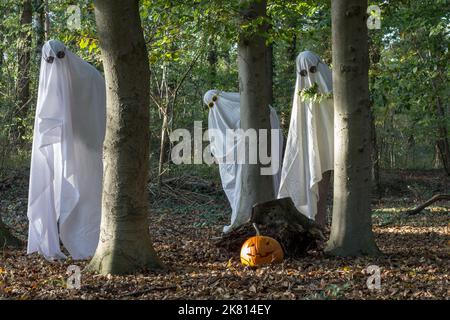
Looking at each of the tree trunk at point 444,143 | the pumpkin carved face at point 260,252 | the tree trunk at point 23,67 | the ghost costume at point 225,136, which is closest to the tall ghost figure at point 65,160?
the pumpkin carved face at point 260,252

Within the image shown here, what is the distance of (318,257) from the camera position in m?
6.59

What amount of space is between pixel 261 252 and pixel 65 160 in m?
2.49

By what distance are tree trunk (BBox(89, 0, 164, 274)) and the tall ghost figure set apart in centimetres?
145

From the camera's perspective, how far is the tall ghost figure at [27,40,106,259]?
7.00 m

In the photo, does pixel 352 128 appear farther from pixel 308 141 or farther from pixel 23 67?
pixel 23 67

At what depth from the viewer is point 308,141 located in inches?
345

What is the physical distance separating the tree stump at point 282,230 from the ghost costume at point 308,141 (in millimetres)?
1492

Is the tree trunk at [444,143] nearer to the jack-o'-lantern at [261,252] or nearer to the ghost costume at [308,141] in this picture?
the ghost costume at [308,141]

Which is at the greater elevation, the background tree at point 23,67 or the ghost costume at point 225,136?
the background tree at point 23,67

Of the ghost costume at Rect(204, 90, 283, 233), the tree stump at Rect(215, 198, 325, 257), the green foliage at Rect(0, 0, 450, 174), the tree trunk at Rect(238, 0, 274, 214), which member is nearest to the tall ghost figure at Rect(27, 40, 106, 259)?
the green foliage at Rect(0, 0, 450, 174)

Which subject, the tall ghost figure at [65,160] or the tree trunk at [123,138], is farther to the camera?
the tall ghost figure at [65,160]

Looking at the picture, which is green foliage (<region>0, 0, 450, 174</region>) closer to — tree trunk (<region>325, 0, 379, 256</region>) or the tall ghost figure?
tree trunk (<region>325, 0, 379, 256</region>)

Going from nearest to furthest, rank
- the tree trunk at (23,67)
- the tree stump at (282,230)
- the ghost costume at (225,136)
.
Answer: the tree stump at (282,230)
the ghost costume at (225,136)
the tree trunk at (23,67)

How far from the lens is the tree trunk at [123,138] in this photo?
18.3 ft
